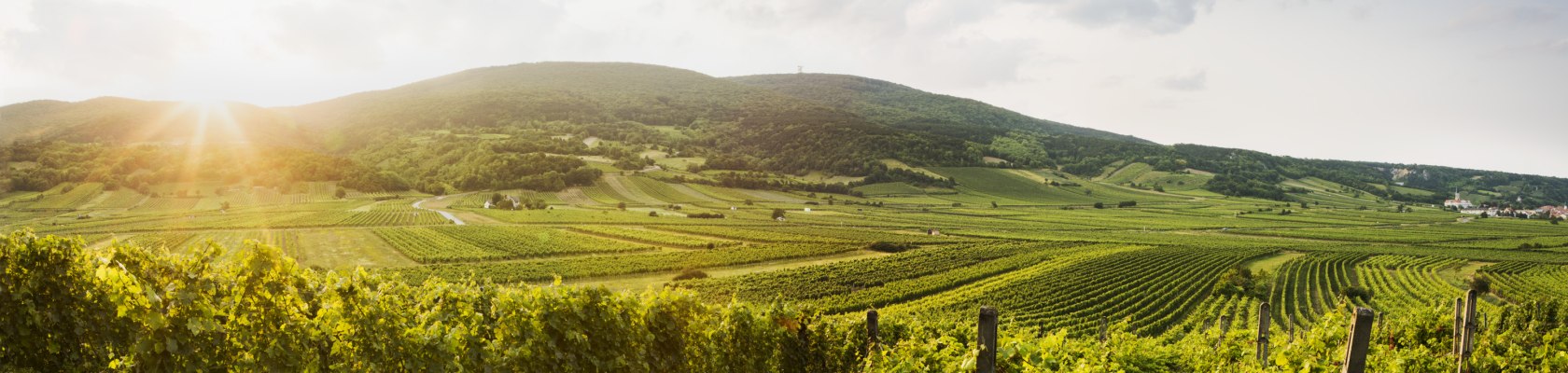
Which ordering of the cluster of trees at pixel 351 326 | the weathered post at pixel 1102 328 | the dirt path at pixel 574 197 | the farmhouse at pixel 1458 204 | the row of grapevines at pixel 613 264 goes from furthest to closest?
the farmhouse at pixel 1458 204
the dirt path at pixel 574 197
the row of grapevines at pixel 613 264
the weathered post at pixel 1102 328
the cluster of trees at pixel 351 326

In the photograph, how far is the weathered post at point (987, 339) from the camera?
19.9 ft

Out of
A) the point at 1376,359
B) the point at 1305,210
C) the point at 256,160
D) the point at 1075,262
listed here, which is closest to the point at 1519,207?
the point at 1305,210

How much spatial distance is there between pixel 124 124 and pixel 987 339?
244m

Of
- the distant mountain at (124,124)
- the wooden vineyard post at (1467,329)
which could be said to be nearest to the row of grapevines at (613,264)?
the wooden vineyard post at (1467,329)

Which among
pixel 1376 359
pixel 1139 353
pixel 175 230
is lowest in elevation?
pixel 175 230

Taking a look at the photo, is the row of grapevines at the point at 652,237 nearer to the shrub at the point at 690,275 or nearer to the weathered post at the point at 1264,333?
the shrub at the point at 690,275

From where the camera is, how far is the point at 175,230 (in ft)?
253

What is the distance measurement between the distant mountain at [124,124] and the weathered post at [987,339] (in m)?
220

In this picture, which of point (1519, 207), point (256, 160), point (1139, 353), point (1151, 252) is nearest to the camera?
point (1139, 353)

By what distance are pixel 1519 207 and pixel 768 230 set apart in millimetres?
232908

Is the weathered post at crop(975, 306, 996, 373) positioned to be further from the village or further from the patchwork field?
the village

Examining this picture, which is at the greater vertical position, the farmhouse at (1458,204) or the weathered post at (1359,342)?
the weathered post at (1359,342)

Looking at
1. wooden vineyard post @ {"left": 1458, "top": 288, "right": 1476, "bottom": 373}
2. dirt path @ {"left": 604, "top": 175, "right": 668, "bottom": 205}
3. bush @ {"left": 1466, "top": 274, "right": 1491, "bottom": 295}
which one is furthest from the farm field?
wooden vineyard post @ {"left": 1458, "top": 288, "right": 1476, "bottom": 373}

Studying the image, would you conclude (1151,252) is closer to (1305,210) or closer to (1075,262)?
(1075,262)
